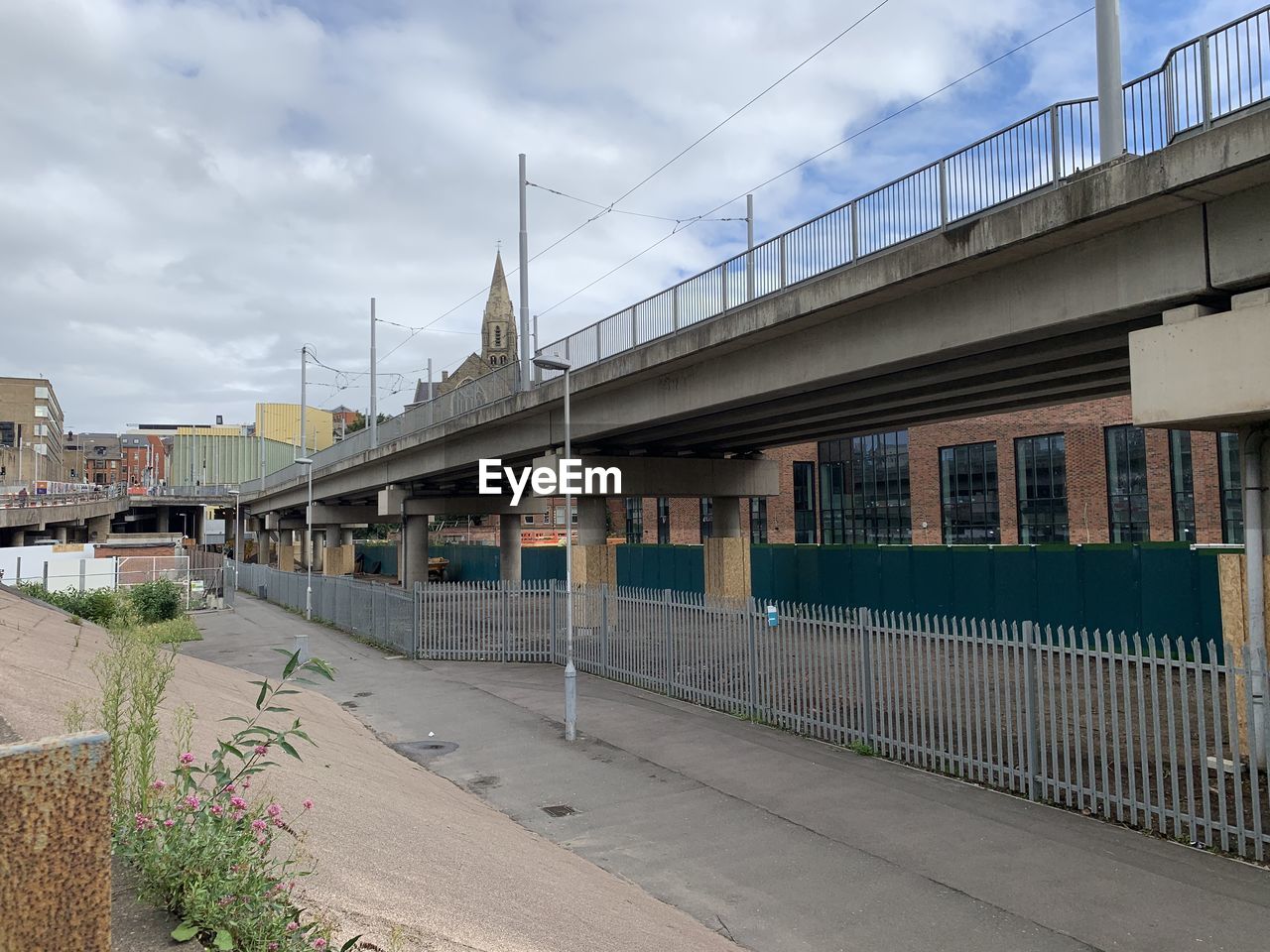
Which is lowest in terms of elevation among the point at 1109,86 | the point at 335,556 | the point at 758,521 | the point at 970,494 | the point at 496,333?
the point at 335,556

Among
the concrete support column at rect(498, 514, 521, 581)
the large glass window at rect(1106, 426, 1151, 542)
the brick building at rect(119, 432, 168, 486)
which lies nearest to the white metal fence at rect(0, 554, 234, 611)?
the concrete support column at rect(498, 514, 521, 581)

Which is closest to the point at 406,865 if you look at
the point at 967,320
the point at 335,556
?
the point at 967,320

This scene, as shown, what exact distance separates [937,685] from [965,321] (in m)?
5.19

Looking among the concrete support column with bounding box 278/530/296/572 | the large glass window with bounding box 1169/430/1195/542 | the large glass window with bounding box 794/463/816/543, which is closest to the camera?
the large glass window with bounding box 1169/430/1195/542

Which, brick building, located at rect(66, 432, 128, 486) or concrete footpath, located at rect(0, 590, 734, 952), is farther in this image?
brick building, located at rect(66, 432, 128, 486)

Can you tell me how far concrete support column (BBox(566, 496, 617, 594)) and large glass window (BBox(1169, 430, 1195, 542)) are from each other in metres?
27.6

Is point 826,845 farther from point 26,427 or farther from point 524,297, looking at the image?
point 26,427

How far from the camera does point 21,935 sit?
2.59 m

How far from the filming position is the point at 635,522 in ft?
221

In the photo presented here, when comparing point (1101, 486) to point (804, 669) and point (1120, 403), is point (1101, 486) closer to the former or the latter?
point (1120, 403)

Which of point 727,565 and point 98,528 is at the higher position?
point 98,528

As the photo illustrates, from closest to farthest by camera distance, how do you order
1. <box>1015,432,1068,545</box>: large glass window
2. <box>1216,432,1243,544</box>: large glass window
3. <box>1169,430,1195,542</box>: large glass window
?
<box>1216,432,1243,544</box>: large glass window, <box>1169,430,1195,542</box>: large glass window, <box>1015,432,1068,545</box>: large glass window

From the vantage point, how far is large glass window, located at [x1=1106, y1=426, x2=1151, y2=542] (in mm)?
39906

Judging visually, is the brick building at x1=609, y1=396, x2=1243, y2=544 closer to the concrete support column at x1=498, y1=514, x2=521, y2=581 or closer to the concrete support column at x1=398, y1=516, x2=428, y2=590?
the concrete support column at x1=498, y1=514, x2=521, y2=581
